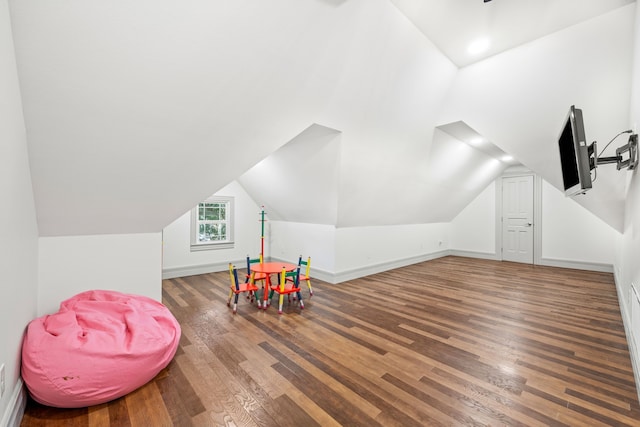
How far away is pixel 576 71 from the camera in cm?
313

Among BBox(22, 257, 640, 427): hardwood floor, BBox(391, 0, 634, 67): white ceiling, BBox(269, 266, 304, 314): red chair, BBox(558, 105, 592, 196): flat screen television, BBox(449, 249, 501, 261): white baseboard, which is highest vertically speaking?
BBox(391, 0, 634, 67): white ceiling

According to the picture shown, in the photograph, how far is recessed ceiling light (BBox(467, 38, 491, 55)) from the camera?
329 centimetres

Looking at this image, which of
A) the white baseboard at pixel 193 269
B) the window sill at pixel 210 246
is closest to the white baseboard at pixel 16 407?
the white baseboard at pixel 193 269

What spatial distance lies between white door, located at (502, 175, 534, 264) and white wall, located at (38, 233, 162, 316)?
8.51 m

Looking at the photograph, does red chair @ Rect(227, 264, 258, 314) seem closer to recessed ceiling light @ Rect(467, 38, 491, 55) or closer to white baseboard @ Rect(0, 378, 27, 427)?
white baseboard @ Rect(0, 378, 27, 427)

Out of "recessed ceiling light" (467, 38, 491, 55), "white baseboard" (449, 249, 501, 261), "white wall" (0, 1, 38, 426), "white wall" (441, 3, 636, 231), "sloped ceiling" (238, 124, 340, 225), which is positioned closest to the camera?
"white wall" (0, 1, 38, 426)

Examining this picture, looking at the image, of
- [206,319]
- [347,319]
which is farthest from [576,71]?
[206,319]

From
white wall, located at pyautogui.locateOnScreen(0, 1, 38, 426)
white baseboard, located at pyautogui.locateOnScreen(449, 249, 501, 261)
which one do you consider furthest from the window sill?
white baseboard, located at pyautogui.locateOnScreen(449, 249, 501, 261)

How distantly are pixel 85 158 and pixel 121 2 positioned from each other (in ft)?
4.13

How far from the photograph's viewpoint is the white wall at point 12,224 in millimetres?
1506

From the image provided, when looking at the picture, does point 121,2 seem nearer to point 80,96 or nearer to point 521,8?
point 80,96

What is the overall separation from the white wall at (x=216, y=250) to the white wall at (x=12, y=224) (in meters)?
3.26

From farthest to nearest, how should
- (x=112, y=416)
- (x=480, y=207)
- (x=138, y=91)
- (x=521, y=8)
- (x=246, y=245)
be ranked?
(x=480, y=207) < (x=246, y=245) < (x=521, y=8) < (x=138, y=91) < (x=112, y=416)

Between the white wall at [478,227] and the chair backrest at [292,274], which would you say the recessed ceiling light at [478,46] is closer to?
the chair backrest at [292,274]
